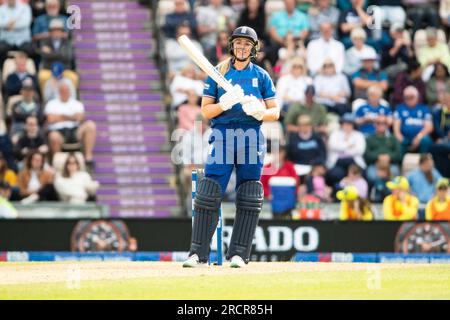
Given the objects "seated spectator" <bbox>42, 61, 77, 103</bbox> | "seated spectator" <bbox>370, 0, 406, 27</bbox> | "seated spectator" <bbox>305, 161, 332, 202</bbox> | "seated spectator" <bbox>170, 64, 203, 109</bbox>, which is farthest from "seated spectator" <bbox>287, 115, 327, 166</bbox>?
"seated spectator" <bbox>42, 61, 77, 103</bbox>

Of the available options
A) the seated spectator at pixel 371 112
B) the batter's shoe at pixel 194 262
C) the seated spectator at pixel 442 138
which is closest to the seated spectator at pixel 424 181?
the seated spectator at pixel 442 138

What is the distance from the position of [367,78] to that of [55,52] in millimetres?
5483

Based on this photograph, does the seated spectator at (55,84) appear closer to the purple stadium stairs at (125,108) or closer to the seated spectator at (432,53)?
the purple stadium stairs at (125,108)

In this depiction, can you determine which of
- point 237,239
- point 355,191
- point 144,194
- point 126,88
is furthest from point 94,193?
point 237,239

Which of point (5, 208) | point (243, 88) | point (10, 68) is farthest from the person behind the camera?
point (10, 68)

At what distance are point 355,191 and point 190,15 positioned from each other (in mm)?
5052

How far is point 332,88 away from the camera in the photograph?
23.2m

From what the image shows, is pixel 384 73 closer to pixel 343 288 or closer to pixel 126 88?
pixel 126 88

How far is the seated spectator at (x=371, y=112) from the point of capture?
2289 centimetres

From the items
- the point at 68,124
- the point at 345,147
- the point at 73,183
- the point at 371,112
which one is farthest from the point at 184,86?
the point at 371,112

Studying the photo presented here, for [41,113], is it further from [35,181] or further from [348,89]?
[348,89]

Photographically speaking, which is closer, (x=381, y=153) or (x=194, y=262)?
(x=194, y=262)

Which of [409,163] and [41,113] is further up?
[41,113]

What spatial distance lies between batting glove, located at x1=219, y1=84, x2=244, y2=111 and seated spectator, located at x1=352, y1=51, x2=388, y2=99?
1070cm
